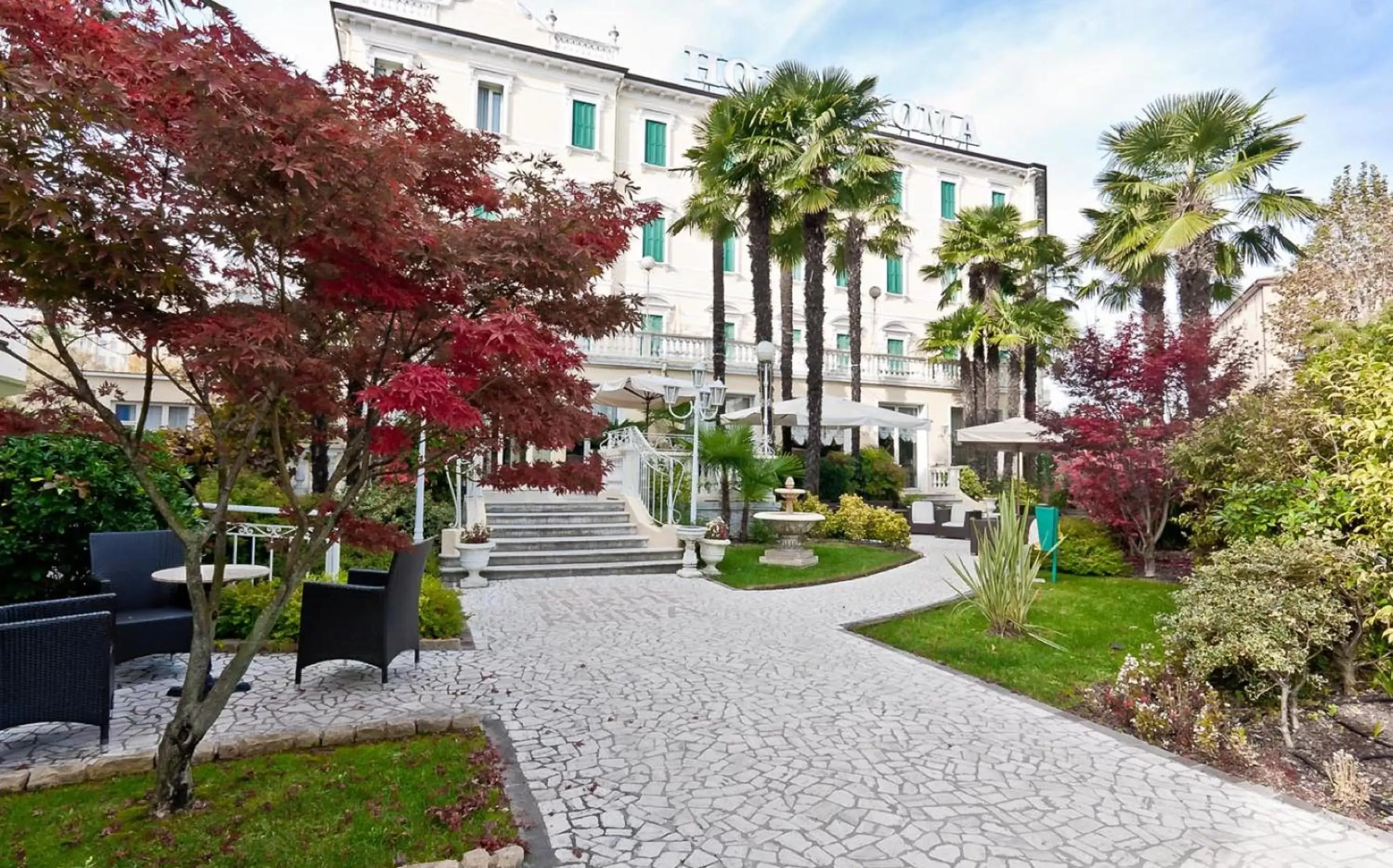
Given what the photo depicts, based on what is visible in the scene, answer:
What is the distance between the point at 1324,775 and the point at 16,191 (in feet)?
21.1

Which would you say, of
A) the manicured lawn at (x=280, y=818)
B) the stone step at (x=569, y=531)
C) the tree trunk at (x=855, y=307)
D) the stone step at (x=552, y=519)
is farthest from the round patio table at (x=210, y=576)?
the tree trunk at (x=855, y=307)

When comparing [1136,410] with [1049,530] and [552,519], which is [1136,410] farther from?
[552,519]

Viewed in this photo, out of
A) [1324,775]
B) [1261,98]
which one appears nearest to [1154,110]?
[1261,98]

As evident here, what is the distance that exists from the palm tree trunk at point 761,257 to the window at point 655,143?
8936 mm

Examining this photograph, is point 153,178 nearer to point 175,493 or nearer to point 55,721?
point 55,721

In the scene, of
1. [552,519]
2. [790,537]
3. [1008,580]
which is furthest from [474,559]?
[1008,580]

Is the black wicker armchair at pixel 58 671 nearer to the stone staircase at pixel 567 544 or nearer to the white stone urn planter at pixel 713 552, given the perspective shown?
the stone staircase at pixel 567 544

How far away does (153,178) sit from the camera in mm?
2635

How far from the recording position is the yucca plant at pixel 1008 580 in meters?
6.51

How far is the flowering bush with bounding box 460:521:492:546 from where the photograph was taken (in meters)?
→ 9.27

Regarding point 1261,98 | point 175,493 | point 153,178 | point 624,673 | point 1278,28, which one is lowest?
point 624,673

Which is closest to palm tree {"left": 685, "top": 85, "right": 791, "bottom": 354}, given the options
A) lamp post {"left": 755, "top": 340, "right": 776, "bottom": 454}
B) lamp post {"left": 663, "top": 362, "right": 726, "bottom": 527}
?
lamp post {"left": 755, "top": 340, "right": 776, "bottom": 454}

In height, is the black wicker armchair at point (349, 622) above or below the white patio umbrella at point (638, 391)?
below

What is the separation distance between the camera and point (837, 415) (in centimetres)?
1550
